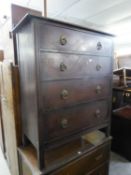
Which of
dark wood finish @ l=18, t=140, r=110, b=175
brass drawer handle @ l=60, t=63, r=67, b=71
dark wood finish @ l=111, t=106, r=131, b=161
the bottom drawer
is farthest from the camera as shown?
dark wood finish @ l=111, t=106, r=131, b=161

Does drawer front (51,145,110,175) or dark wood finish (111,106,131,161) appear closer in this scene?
drawer front (51,145,110,175)

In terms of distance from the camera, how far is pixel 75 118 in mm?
1286

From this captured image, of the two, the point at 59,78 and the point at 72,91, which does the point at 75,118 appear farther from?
the point at 59,78

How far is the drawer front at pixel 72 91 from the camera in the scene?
3.58ft

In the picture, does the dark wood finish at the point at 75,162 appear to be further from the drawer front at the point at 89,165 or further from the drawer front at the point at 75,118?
the drawer front at the point at 75,118

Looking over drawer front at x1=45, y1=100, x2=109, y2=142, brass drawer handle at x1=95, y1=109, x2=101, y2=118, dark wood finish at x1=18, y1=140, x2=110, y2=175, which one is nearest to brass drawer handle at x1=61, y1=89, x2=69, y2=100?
drawer front at x1=45, y1=100, x2=109, y2=142

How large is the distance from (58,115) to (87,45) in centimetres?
67

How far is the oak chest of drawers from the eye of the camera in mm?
1043

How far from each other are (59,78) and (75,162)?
2.67 ft

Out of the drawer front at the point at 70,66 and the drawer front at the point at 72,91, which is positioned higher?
the drawer front at the point at 70,66

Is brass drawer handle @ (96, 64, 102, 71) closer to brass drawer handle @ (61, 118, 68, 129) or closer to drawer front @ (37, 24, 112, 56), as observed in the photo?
drawer front @ (37, 24, 112, 56)

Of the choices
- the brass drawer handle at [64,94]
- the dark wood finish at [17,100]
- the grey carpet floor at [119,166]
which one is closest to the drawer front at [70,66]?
the brass drawer handle at [64,94]

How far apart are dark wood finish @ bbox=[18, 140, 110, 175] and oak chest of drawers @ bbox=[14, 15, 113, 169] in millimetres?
135

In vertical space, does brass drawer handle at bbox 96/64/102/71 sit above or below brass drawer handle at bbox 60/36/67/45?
below
